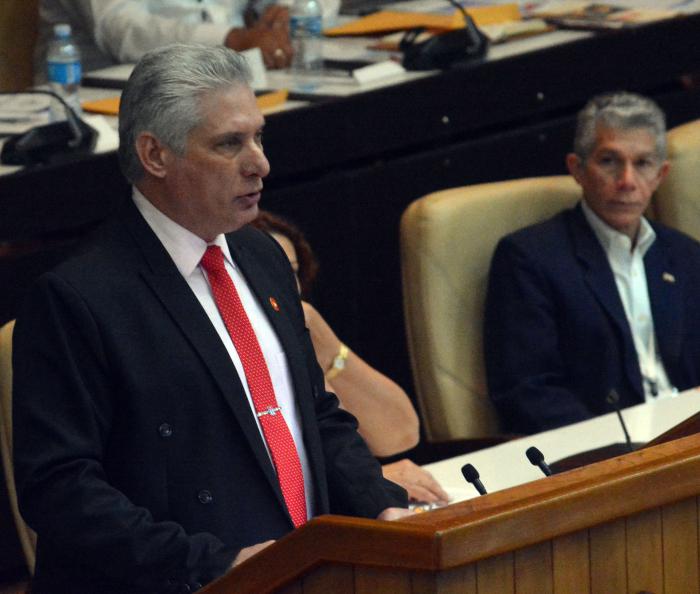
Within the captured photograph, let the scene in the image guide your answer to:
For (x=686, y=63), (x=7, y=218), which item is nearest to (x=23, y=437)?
(x=7, y=218)

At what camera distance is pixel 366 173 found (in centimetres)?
411

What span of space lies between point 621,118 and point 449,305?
0.65m

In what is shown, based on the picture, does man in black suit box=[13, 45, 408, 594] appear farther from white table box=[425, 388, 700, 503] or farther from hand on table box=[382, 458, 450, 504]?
white table box=[425, 388, 700, 503]

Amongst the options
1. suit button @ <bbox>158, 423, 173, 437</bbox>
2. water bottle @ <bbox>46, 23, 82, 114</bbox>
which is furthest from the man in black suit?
water bottle @ <bbox>46, 23, 82, 114</bbox>

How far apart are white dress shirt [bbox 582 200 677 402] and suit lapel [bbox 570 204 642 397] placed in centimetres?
3

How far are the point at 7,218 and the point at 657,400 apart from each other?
1.45 metres

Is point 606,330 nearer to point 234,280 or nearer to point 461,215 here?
point 461,215

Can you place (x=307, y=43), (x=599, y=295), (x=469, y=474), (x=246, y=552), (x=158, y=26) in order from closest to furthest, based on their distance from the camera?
(x=469, y=474) → (x=246, y=552) → (x=599, y=295) → (x=307, y=43) → (x=158, y=26)

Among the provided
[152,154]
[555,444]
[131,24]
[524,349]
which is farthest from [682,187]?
[152,154]

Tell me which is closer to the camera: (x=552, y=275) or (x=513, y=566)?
(x=513, y=566)

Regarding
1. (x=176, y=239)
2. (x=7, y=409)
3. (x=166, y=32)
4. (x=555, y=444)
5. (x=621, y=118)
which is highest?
(x=176, y=239)

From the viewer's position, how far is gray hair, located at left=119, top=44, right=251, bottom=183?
6.79ft

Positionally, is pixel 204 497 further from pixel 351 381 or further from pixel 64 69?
pixel 64 69

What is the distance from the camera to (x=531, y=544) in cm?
144
